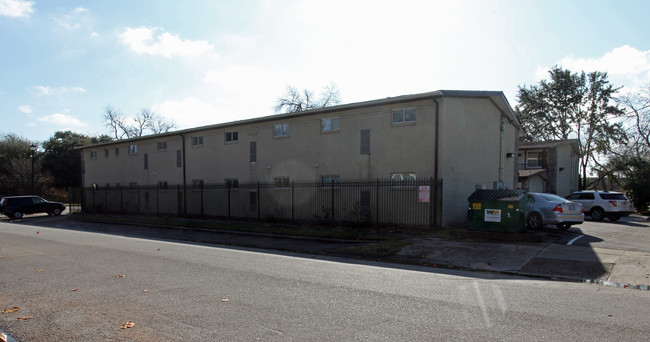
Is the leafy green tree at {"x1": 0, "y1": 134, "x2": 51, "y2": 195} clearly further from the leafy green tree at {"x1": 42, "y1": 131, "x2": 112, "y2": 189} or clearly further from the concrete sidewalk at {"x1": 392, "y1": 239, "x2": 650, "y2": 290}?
the concrete sidewalk at {"x1": 392, "y1": 239, "x2": 650, "y2": 290}

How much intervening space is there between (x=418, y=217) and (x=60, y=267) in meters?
11.9

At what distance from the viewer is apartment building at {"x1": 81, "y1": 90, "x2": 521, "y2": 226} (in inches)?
631

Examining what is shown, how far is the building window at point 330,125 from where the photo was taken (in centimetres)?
1894

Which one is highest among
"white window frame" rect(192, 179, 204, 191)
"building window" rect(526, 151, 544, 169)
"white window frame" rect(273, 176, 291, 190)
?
"building window" rect(526, 151, 544, 169)

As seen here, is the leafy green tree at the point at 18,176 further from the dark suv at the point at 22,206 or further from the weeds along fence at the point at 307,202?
the weeds along fence at the point at 307,202

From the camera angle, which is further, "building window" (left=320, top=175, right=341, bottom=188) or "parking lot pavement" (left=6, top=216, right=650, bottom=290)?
"building window" (left=320, top=175, right=341, bottom=188)

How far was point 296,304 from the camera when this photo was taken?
5617 mm

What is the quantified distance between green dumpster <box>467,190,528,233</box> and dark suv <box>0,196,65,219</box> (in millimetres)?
30902

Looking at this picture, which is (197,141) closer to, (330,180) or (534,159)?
(330,180)

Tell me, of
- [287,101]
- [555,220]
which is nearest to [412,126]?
[555,220]

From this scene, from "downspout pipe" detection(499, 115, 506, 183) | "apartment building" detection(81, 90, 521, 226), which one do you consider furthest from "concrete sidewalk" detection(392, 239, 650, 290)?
"downspout pipe" detection(499, 115, 506, 183)

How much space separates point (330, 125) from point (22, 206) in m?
24.8

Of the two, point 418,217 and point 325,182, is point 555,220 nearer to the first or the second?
point 418,217

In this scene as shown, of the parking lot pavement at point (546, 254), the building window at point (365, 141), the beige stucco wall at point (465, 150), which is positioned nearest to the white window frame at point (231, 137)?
the building window at point (365, 141)
